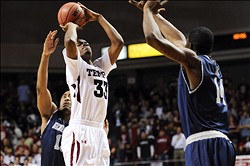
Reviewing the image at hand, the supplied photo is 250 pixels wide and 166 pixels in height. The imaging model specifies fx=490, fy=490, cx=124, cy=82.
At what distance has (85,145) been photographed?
179 inches

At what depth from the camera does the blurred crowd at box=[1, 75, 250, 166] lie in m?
13.7

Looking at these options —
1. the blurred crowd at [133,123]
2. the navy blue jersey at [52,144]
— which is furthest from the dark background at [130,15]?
the navy blue jersey at [52,144]

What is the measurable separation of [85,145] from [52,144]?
76 cm

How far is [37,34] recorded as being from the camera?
789 inches

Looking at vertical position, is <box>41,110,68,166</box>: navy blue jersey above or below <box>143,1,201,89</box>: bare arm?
below

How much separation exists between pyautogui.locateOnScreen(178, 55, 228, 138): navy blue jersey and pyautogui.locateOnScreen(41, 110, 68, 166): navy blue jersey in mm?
1726

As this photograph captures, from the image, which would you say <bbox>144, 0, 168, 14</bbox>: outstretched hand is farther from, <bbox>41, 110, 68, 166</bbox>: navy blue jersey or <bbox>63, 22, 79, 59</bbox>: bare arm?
<bbox>41, 110, 68, 166</bbox>: navy blue jersey

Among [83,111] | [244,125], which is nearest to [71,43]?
[83,111]

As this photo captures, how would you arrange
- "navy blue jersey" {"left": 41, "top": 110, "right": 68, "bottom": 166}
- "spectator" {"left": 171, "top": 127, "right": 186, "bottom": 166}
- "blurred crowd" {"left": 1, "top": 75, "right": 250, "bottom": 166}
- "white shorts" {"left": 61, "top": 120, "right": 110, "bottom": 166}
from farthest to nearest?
"blurred crowd" {"left": 1, "top": 75, "right": 250, "bottom": 166} < "spectator" {"left": 171, "top": 127, "right": 186, "bottom": 166} < "navy blue jersey" {"left": 41, "top": 110, "right": 68, "bottom": 166} < "white shorts" {"left": 61, "top": 120, "right": 110, "bottom": 166}

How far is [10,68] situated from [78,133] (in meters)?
17.3

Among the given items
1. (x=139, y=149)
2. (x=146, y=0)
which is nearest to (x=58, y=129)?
(x=146, y=0)

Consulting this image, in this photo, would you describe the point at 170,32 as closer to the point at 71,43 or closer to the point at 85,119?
the point at 71,43

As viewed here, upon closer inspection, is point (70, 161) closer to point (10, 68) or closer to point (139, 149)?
point (139, 149)

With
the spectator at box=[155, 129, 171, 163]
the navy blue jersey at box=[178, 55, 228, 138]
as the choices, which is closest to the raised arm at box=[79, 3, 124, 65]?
the navy blue jersey at box=[178, 55, 228, 138]
